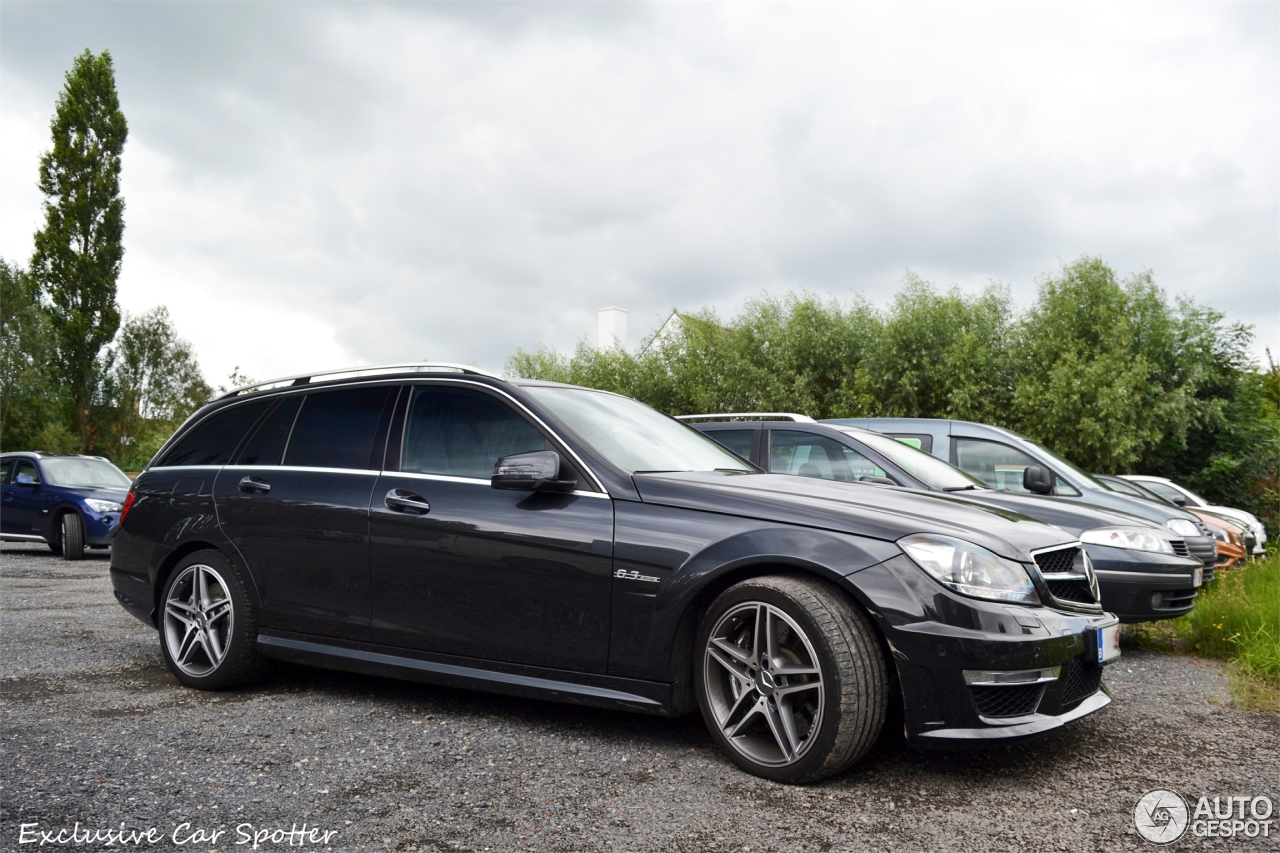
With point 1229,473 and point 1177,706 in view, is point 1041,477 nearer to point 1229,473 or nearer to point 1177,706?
point 1177,706

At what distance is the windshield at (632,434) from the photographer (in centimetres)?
442

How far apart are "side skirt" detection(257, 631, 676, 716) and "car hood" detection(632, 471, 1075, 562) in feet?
2.47

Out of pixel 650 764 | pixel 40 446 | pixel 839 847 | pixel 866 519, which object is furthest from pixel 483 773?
pixel 40 446

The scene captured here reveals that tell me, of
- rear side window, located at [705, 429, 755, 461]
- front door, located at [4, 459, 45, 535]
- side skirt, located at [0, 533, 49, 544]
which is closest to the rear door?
rear side window, located at [705, 429, 755, 461]

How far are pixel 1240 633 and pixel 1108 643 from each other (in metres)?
3.37

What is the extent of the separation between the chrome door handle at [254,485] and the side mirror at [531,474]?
159 centimetres

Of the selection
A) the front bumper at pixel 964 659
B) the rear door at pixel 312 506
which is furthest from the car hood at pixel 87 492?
the front bumper at pixel 964 659

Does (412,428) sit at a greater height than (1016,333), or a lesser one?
lesser

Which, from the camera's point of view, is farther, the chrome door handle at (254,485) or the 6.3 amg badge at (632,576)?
the chrome door handle at (254,485)

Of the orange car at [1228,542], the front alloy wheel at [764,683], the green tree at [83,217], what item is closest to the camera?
the front alloy wheel at [764,683]

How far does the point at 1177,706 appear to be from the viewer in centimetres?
501

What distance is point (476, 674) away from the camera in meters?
4.27

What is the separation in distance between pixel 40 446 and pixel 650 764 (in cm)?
5632

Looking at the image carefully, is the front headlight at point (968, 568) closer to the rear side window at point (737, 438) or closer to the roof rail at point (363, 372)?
the roof rail at point (363, 372)
